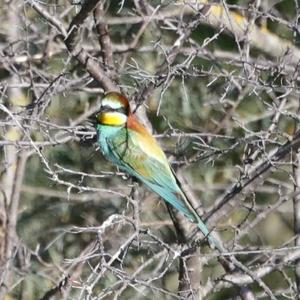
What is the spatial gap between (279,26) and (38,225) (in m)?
2.03

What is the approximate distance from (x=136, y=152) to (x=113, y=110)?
470 mm

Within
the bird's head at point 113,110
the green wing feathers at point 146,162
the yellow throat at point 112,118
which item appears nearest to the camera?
the bird's head at point 113,110

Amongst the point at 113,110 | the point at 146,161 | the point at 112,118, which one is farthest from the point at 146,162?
the point at 113,110

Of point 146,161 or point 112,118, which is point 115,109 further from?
point 146,161

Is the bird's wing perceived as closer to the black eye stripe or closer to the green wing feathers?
the green wing feathers

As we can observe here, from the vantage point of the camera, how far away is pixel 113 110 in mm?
4223

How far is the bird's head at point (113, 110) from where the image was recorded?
4.18 metres

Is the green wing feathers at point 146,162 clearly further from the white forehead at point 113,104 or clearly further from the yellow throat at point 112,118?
the white forehead at point 113,104

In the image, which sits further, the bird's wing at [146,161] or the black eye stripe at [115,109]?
the bird's wing at [146,161]

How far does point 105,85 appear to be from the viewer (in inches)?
165

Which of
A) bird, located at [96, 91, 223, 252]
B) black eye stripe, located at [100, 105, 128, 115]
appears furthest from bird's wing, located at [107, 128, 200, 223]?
black eye stripe, located at [100, 105, 128, 115]

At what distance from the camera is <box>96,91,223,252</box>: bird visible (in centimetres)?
423

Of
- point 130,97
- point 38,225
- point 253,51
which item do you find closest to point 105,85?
point 130,97

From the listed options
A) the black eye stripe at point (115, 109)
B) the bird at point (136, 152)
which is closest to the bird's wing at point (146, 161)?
the bird at point (136, 152)
